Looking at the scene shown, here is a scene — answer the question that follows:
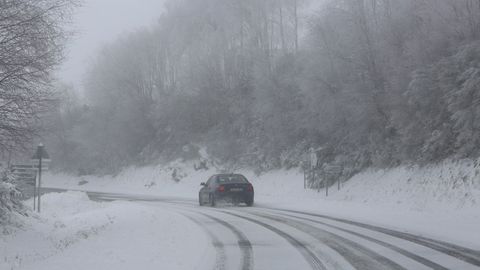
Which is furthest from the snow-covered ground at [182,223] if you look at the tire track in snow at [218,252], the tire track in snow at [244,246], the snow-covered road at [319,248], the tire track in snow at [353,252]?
the tire track in snow at [353,252]

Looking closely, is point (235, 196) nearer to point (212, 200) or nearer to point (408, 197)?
point (212, 200)

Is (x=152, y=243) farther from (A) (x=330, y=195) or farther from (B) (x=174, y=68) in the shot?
(B) (x=174, y=68)

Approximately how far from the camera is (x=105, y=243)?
1154 cm

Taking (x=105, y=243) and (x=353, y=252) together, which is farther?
(x=105, y=243)

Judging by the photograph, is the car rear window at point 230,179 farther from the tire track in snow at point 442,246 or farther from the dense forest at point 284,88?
the tire track in snow at point 442,246

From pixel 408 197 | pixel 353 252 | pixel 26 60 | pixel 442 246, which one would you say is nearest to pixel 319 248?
pixel 353 252

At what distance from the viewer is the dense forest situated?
851 inches

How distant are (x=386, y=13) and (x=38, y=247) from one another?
23.6 metres

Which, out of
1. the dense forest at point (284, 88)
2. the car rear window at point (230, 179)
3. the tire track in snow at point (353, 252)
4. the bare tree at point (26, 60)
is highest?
the dense forest at point (284, 88)

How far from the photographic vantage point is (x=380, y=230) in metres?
13.3

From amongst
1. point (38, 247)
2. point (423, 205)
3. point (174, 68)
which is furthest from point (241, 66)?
point (38, 247)

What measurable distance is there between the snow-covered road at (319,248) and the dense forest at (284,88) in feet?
23.0

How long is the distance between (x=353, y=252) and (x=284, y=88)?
27.8m

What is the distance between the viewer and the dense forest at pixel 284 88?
2161 centimetres
